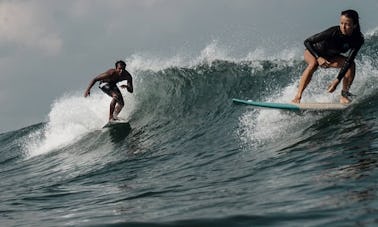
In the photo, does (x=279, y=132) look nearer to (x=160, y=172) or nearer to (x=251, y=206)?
(x=160, y=172)

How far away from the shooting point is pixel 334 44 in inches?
341

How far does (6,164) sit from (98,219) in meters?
9.90

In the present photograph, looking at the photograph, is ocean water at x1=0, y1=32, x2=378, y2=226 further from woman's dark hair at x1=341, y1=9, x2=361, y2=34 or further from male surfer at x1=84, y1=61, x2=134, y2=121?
woman's dark hair at x1=341, y1=9, x2=361, y2=34

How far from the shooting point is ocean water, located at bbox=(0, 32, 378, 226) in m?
4.45

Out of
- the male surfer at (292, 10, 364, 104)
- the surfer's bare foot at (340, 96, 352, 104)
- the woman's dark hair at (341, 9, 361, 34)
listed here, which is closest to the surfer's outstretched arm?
the male surfer at (292, 10, 364, 104)

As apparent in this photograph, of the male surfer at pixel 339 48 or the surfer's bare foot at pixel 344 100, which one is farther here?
the surfer's bare foot at pixel 344 100

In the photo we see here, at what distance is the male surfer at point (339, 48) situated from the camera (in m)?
8.22

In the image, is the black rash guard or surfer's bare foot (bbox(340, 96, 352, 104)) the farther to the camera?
surfer's bare foot (bbox(340, 96, 352, 104))

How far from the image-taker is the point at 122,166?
888cm

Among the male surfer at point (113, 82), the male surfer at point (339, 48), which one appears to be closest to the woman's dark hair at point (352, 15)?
the male surfer at point (339, 48)

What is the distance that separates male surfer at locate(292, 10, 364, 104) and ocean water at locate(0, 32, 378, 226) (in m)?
0.53

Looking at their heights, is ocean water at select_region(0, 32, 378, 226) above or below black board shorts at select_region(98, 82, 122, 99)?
below

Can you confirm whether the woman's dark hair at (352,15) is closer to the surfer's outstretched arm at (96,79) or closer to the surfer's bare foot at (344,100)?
the surfer's bare foot at (344,100)

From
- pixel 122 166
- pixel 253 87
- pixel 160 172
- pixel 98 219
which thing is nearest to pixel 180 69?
pixel 253 87
